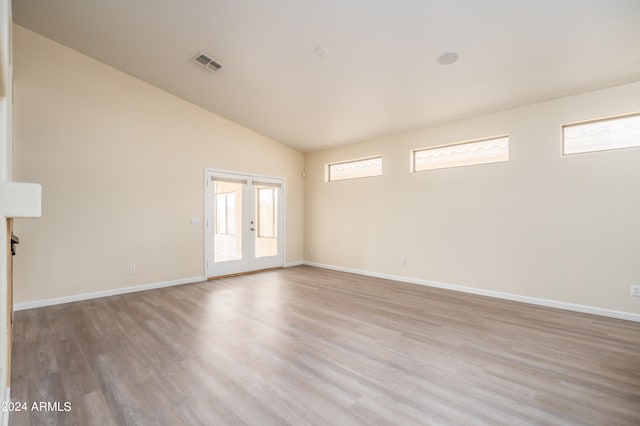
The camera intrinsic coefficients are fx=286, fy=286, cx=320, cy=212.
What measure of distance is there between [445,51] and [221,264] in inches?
196

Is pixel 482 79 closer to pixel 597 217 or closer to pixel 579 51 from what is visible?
pixel 579 51

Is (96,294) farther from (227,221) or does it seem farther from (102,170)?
(227,221)

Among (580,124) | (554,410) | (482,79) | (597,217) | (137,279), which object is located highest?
(482,79)

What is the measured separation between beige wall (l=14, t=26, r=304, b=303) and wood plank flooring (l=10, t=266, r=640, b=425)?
2.08 ft

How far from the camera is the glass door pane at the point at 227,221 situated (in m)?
5.59

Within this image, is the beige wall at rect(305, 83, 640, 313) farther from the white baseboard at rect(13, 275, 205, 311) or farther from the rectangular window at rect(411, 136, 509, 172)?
the white baseboard at rect(13, 275, 205, 311)

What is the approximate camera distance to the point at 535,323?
3316 millimetres

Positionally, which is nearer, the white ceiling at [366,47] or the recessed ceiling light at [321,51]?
the white ceiling at [366,47]

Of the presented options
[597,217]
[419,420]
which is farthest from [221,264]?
[597,217]

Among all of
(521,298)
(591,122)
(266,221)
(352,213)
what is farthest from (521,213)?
(266,221)

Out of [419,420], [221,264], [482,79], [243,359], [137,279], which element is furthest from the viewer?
[221,264]

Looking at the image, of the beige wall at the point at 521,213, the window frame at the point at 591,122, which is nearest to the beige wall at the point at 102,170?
the beige wall at the point at 521,213

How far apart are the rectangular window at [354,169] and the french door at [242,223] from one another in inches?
46.8

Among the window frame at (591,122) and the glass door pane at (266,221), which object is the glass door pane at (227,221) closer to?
the glass door pane at (266,221)
